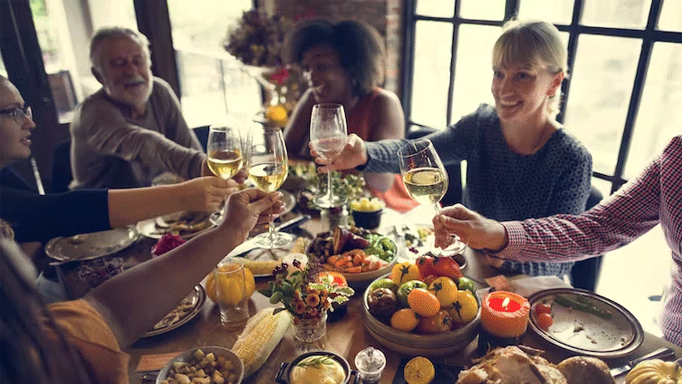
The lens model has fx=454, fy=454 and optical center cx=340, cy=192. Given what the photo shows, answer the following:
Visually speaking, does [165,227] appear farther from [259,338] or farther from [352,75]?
[352,75]

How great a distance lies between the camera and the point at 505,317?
1.05 metres

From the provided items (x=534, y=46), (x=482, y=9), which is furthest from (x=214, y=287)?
(x=482, y=9)

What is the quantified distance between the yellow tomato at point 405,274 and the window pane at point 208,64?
3.19 metres

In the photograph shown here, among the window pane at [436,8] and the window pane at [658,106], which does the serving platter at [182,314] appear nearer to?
the window pane at [658,106]

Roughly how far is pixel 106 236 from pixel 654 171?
6.15ft

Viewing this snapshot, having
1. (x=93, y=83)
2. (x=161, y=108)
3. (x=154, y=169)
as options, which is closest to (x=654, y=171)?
(x=154, y=169)

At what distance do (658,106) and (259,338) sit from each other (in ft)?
7.77

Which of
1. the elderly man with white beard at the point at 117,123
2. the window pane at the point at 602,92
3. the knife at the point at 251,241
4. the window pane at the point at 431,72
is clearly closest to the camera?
the knife at the point at 251,241

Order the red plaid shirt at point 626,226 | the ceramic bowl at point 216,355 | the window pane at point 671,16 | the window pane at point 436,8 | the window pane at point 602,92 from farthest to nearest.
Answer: the window pane at point 436,8
the window pane at point 602,92
the window pane at point 671,16
the red plaid shirt at point 626,226
the ceramic bowl at point 216,355

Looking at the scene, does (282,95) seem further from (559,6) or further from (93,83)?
(559,6)

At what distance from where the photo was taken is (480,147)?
6.54ft

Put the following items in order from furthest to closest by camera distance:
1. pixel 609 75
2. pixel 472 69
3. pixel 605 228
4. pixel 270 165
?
pixel 472 69 → pixel 609 75 → pixel 605 228 → pixel 270 165

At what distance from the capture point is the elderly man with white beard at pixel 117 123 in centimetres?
225

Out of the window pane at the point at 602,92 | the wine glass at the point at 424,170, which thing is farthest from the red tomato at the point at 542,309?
the window pane at the point at 602,92
